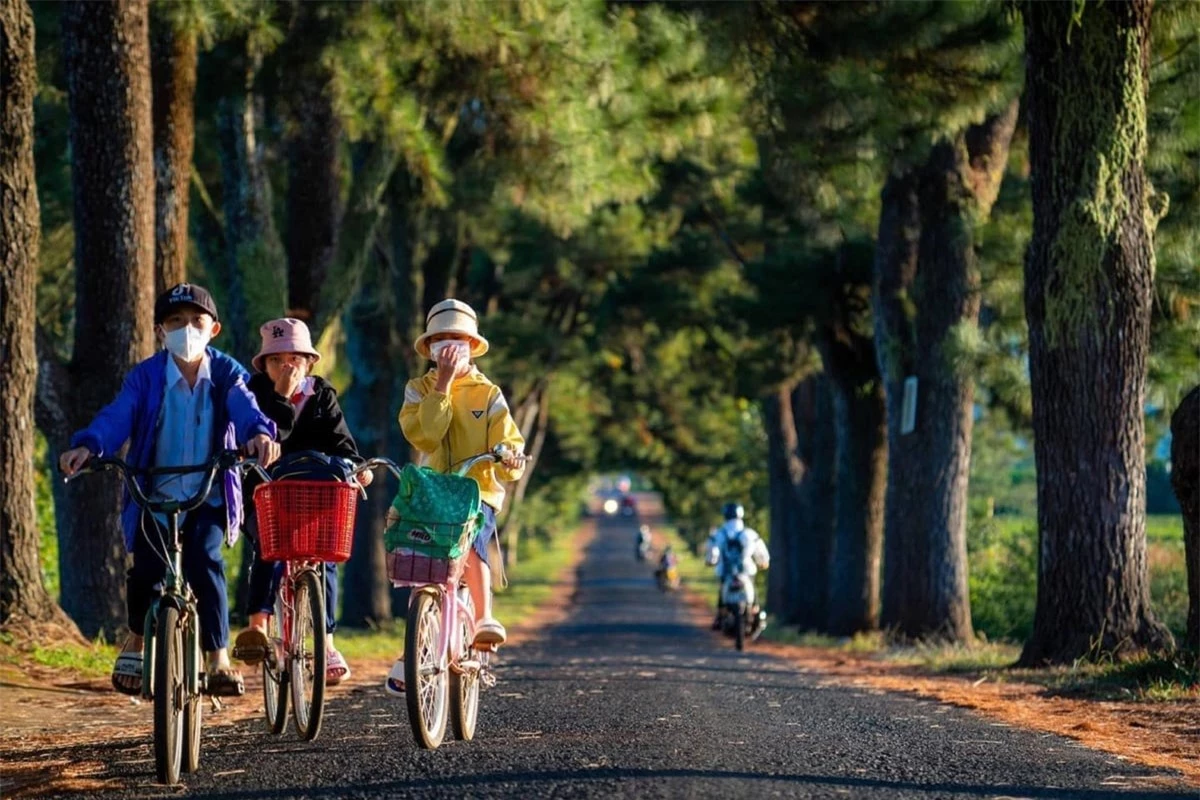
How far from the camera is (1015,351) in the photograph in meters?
20.3

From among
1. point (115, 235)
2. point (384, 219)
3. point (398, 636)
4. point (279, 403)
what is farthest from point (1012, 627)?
point (279, 403)

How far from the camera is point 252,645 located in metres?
8.16

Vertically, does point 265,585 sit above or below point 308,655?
above

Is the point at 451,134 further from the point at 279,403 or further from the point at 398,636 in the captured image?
the point at 279,403

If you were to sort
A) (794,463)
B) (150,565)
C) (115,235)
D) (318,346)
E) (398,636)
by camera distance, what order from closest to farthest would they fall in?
(150,565) < (115,235) < (318,346) < (398,636) < (794,463)

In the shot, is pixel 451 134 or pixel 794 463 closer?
pixel 451 134

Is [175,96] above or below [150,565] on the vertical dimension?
above

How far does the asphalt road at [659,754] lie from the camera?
6.94 m

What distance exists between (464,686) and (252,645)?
0.97 metres

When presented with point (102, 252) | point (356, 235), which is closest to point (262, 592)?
point (102, 252)

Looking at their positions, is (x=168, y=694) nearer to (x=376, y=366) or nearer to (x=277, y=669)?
(x=277, y=669)

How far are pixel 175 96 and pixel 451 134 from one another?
21.2 feet

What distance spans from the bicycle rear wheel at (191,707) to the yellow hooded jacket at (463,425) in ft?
4.77

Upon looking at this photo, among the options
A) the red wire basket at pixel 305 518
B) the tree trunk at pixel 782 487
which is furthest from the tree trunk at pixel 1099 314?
the tree trunk at pixel 782 487
